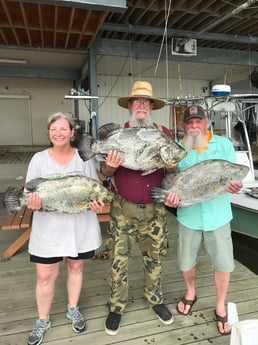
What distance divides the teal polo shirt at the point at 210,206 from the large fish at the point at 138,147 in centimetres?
32

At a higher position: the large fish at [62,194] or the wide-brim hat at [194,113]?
the wide-brim hat at [194,113]

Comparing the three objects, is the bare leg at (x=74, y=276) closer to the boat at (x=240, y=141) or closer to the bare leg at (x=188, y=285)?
the bare leg at (x=188, y=285)

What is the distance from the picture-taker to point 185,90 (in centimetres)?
1326

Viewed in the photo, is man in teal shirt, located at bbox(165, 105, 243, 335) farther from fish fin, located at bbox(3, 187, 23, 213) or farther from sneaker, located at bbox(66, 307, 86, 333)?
fish fin, located at bbox(3, 187, 23, 213)

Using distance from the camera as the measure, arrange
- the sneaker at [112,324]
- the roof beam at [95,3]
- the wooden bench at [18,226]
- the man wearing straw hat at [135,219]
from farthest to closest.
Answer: the roof beam at [95,3] → the wooden bench at [18,226] → the sneaker at [112,324] → the man wearing straw hat at [135,219]

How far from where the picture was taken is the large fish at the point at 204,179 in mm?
2143

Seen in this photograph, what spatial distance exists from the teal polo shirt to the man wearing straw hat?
0.71 ft

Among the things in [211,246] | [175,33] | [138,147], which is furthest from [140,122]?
[175,33]

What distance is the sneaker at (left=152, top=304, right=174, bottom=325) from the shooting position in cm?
249

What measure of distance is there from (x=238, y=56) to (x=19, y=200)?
338 inches

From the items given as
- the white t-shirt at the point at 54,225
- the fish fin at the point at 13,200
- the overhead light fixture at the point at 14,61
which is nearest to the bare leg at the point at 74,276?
the white t-shirt at the point at 54,225

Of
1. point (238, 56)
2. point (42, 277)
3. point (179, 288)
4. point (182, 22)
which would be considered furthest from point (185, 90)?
point (42, 277)

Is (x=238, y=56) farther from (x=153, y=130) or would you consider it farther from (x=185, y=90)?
(x=153, y=130)

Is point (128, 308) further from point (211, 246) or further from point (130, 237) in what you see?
point (211, 246)
